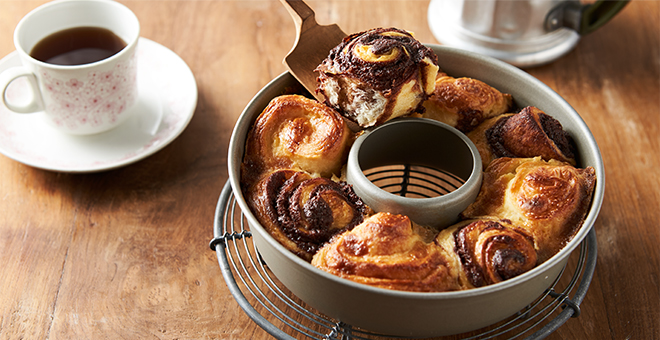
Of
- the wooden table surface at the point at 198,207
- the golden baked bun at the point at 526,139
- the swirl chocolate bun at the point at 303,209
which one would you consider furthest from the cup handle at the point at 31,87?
the golden baked bun at the point at 526,139

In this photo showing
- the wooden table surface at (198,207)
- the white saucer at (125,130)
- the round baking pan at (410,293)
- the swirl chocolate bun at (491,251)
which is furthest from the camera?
the white saucer at (125,130)

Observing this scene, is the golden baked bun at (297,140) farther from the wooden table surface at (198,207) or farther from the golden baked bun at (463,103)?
the wooden table surface at (198,207)

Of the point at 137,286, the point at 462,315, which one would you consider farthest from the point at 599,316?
the point at 137,286

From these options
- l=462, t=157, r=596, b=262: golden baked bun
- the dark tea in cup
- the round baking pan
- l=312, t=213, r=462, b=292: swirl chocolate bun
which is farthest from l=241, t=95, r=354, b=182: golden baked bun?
the dark tea in cup

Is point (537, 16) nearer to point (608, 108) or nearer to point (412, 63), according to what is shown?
point (608, 108)

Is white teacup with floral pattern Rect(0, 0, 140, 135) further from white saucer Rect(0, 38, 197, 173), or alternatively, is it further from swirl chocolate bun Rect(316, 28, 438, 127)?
swirl chocolate bun Rect(316, 28, 438, 127)
